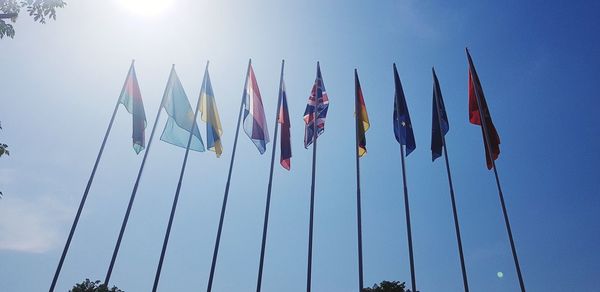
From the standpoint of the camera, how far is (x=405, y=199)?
66.8 ft

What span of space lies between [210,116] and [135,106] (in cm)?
401

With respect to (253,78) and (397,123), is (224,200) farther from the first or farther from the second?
(397,123)

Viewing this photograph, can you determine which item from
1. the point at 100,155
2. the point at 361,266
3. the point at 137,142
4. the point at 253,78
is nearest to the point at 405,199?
the point at 361,266

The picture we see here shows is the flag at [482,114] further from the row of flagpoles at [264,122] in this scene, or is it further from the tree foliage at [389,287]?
the tree foliage at [389,287]

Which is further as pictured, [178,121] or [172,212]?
[178,121]

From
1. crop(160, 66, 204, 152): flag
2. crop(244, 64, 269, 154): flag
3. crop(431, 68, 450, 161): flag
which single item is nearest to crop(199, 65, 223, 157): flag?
crop(160, 66, 204, 152): flag

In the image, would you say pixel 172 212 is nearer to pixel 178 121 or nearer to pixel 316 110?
pixel 178 121

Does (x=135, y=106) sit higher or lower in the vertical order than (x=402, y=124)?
lower

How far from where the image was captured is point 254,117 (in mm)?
22359

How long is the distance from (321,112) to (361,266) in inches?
349

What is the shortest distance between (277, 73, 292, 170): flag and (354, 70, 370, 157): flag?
381 cm

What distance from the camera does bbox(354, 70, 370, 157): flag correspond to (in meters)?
22.1

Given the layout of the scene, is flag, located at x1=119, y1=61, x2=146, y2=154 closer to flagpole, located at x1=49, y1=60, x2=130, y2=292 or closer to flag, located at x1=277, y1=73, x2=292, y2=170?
flagpole, located at x1=49, y1=60, x2=130, y2=292

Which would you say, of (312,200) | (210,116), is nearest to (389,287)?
(312,200)
